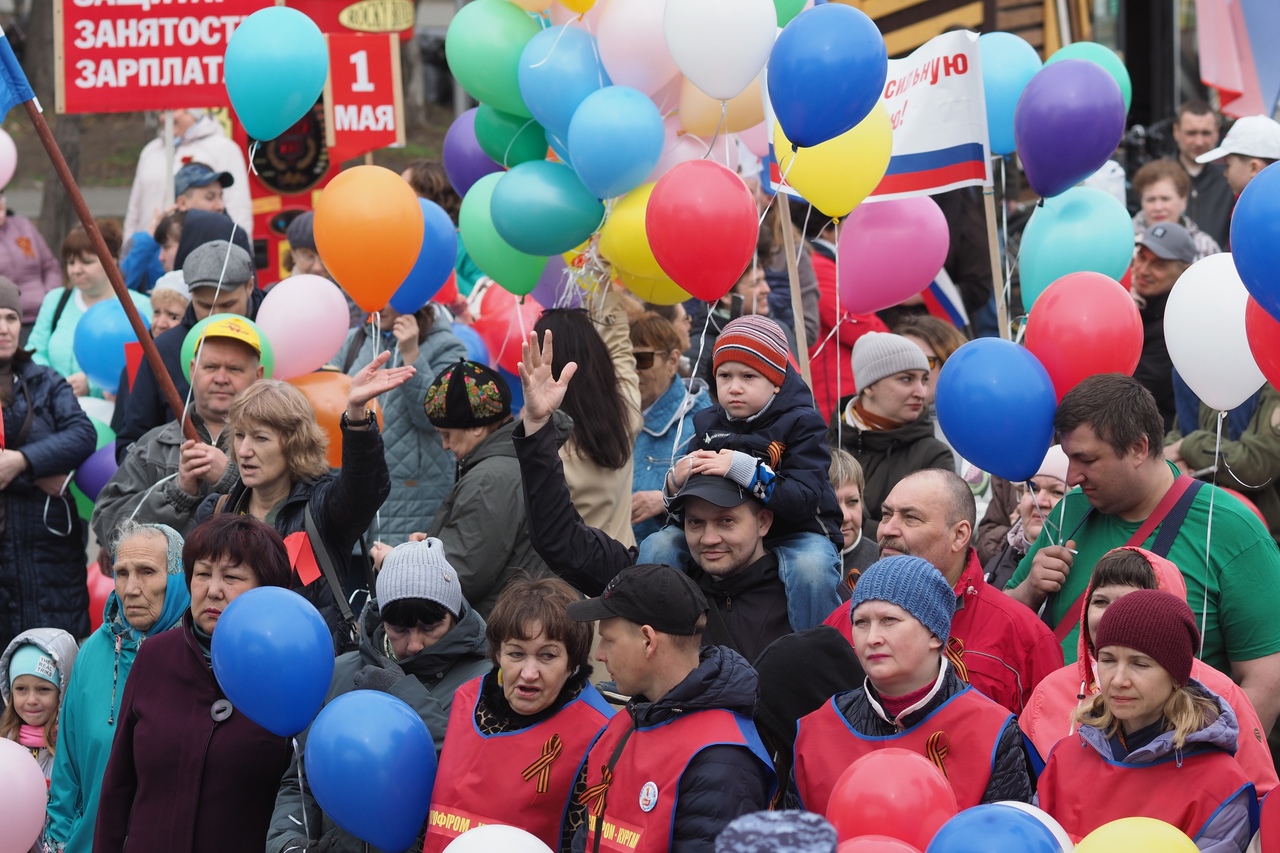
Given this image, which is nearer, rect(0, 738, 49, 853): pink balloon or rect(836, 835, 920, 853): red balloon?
rect(836, 835, 920, 853): red balloon

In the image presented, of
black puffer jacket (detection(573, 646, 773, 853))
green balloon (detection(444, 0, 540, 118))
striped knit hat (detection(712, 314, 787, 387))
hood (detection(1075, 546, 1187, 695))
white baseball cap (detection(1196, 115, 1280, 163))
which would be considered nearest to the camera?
black puffer jacket (detection(573, 646, 773, 853))

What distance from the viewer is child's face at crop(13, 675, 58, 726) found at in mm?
5090

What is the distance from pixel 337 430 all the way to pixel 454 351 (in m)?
0.91

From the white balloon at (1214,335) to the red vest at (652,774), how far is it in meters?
1.93

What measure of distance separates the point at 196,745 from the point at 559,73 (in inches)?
108

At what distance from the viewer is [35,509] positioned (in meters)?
6.79

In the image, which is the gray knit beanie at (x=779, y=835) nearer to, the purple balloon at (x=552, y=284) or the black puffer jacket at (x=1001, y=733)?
the black puffer jacket at (x=1001, y=733)

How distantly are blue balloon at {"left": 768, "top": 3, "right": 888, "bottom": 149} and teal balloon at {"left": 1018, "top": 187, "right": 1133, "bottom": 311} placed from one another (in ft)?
3.18

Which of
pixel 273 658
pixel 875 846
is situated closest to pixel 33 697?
pixel 273 658

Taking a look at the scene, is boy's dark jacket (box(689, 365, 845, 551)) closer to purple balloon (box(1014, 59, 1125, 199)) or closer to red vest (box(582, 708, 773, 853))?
red vest (box(582, 708, 773, 853))

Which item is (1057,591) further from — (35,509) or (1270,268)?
(35,509)

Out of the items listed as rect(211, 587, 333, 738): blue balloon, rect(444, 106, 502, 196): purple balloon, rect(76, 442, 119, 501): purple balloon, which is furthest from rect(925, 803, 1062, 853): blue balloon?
rect(76, 442, 119, 501): purple balloon

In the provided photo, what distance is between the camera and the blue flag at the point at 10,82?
5483 millimetres

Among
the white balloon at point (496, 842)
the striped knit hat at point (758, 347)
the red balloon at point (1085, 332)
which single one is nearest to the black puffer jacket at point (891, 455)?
the red balloon at point (1085, 332)
